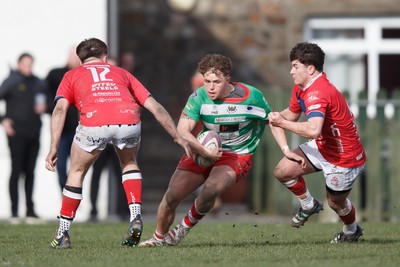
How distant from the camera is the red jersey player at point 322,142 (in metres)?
11.0

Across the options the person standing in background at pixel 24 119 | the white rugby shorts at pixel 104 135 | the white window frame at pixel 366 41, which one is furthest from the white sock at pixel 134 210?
the white window frame at pixel 366 41

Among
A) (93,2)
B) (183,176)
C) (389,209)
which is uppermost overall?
(93,2)

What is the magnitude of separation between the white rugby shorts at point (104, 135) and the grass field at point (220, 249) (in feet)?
3.16

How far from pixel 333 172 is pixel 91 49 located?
2.53 metres

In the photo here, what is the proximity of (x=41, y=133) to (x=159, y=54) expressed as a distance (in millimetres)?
3915

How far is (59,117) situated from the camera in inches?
426

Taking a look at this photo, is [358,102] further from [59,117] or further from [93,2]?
[59,117]

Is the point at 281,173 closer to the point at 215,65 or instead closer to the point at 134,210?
the point at 215,65

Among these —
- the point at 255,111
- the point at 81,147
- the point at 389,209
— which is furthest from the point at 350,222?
the point at 389,209

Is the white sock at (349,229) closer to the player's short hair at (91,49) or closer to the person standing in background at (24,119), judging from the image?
the player's short hair at (91,49)

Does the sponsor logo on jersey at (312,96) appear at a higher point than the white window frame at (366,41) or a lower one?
lower

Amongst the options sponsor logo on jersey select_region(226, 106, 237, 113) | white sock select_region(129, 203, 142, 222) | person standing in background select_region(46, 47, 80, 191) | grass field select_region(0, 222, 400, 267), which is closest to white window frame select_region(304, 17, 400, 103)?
person standing in background select_region(46, 47, 80, 191)

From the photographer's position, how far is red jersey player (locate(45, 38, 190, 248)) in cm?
1083

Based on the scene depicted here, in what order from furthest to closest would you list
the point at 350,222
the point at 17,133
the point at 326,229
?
the point at 17,133 < the point at 326,229 < the point at 350,222
